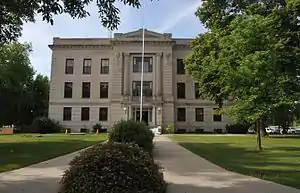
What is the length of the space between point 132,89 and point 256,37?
3863 centimetres

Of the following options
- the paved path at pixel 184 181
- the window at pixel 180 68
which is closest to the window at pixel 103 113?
the window at pixel 180 68

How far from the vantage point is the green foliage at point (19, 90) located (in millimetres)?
57312

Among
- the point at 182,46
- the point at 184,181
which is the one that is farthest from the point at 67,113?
the point at 184,181

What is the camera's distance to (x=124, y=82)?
62656 mm

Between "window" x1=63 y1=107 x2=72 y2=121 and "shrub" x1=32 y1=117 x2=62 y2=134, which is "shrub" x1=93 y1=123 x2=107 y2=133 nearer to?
"window" x1=63 y1=107 x2=72 y2=121

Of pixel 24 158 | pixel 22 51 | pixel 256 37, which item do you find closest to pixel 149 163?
pixel 24 158

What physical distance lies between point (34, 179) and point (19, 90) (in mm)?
52352

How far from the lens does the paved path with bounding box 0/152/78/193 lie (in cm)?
997

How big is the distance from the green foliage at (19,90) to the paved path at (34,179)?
121ft

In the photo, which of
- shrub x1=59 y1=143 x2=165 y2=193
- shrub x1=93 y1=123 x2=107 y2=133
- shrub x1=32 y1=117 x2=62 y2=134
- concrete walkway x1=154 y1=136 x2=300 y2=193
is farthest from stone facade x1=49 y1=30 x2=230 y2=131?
shrub x1=59 y1=143 x2=165 y2=193

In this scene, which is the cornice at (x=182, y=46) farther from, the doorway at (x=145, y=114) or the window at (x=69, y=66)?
the window at (x=69, y=66)

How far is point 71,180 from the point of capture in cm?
816

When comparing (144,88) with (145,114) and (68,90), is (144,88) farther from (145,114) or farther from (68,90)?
(68,90)

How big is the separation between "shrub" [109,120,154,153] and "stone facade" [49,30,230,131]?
41.2 metres
